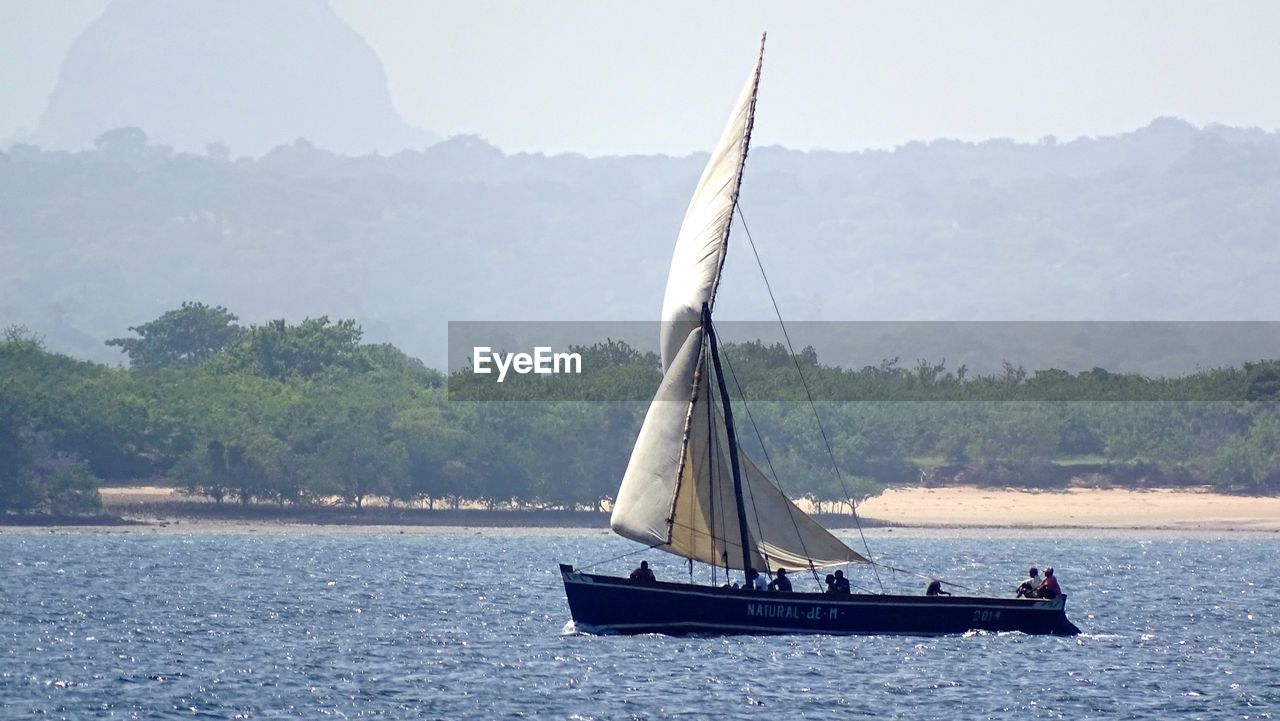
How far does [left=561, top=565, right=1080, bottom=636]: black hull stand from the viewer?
178 ft

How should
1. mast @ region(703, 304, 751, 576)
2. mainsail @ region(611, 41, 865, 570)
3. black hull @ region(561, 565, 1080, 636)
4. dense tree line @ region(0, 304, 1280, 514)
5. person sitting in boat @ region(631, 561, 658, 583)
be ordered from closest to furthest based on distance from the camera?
1. black hull @ region(561, 565, 1080, 636)
2. person sitting in boat @ region(631, 561, 658, 583)
3. mainsail @ region(611, 41, 865, 570)
4. mast @ region(703, 304, 751, 576)
5. dense tree line @ region(0, 304, 1280, 514)

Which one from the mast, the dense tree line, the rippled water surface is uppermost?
the dense tree line

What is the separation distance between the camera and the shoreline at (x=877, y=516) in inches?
4867

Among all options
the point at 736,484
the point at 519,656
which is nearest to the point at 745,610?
the point at 736,484

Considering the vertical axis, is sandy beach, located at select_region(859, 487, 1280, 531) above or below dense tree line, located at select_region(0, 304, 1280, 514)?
below

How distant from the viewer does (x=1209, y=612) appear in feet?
222

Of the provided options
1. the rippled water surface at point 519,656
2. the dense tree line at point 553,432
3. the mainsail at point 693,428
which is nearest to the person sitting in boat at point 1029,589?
the rippled water surface at point 519,656

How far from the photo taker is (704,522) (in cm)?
5600

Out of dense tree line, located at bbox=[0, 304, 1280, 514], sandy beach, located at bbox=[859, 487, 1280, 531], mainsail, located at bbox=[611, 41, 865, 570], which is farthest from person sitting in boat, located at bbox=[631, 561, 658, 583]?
sandy beach, located at bbox=[859, 487, 1280, 531]

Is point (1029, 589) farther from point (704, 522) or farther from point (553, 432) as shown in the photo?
point (553, 432)

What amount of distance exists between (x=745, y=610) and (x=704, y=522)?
2712mm

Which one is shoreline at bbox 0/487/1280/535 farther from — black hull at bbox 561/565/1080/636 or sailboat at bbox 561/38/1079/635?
black hull at bbox 561/565/1080/636

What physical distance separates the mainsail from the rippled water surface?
2817 millimetres

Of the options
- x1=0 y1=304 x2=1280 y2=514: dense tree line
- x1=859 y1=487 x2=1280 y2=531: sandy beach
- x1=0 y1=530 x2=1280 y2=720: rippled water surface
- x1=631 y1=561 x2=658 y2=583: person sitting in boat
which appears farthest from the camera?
x1=859 y1=487 x2=1280 y2=531: sandy beach
